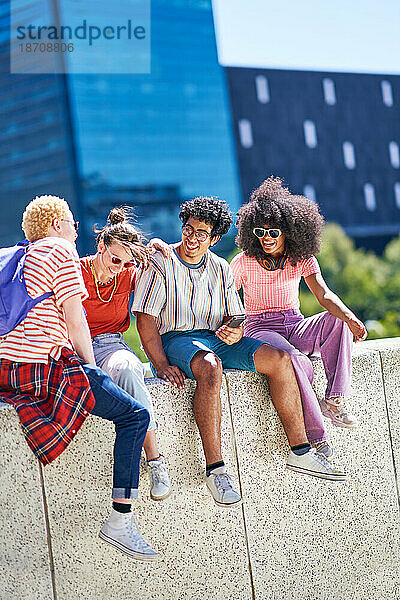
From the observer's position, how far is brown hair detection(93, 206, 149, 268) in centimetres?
390

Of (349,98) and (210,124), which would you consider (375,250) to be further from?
(210,124)

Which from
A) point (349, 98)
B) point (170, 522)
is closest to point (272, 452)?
point (170, 522)

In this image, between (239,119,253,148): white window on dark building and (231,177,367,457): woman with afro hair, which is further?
(239,119,253,148): white window on dark building

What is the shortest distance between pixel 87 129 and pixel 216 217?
6533cm

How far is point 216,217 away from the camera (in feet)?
13.9

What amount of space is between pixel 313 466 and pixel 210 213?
4.81 feet

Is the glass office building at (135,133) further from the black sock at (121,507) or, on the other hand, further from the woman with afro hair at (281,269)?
the black sock at (121,507)

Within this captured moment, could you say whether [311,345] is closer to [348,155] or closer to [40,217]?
[40,217]

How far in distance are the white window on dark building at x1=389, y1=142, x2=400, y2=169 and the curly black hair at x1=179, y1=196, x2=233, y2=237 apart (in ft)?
226

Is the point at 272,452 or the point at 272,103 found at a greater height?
the point at 272,103

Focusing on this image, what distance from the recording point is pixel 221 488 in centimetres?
367

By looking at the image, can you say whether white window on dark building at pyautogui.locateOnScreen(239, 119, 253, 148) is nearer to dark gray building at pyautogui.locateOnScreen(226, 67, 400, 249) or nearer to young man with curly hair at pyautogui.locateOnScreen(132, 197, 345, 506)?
dark gray building at pyautogui.locateOnScreen(226, 67, 400, 249)

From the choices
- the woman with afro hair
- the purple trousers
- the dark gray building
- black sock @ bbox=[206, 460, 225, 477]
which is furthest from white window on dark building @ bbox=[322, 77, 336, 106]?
black sock @ bbox=[206, 460, 225, 477]

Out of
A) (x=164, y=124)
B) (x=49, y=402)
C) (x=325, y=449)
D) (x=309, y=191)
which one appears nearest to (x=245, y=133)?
(x=309, y=191)
